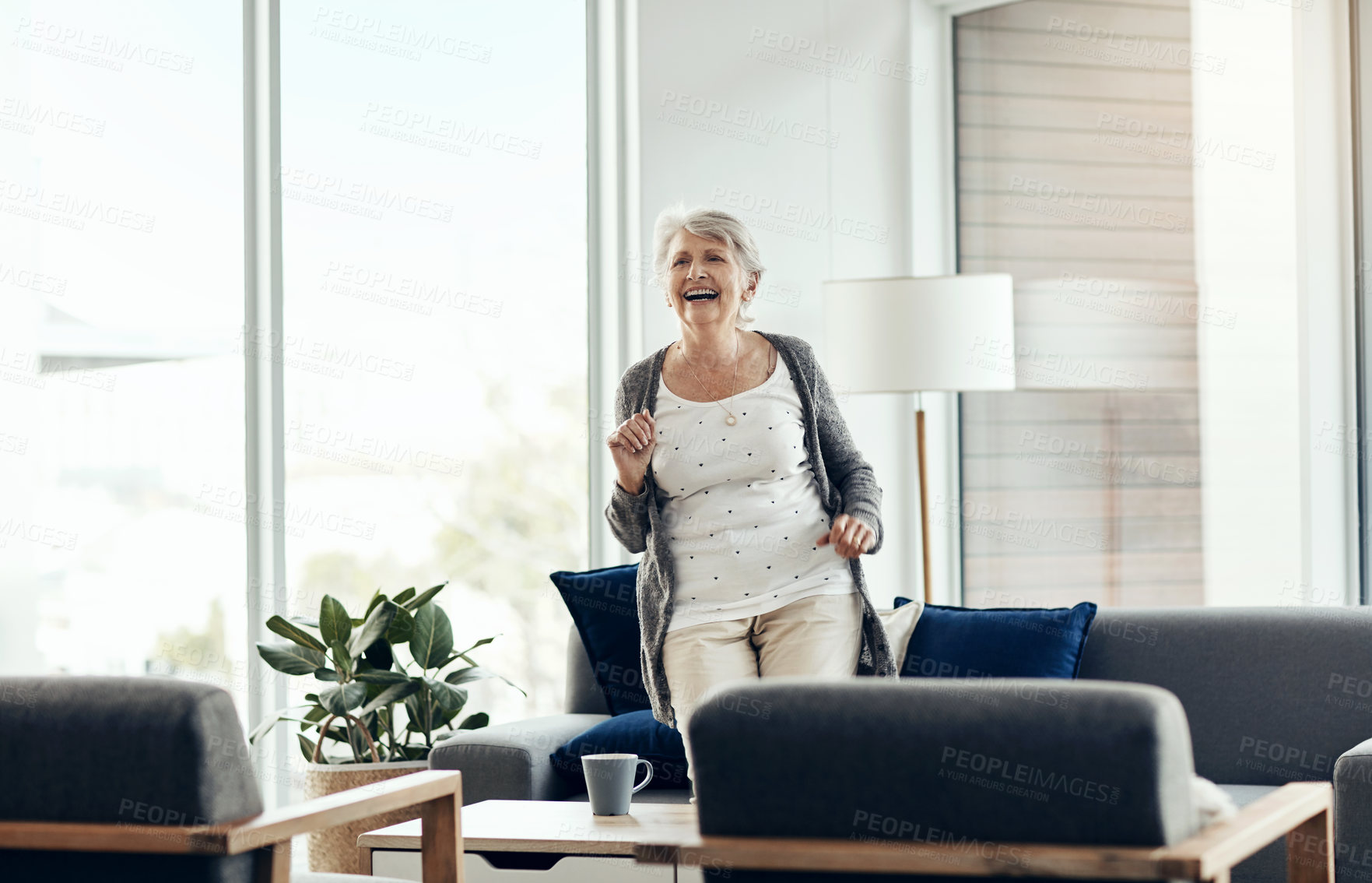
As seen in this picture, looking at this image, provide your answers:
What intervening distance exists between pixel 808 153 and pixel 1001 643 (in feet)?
7.33

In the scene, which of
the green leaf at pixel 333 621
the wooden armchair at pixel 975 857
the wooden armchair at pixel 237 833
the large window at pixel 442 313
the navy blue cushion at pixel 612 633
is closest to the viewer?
the wooden armchair at pixel 975 857

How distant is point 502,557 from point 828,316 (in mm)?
1270

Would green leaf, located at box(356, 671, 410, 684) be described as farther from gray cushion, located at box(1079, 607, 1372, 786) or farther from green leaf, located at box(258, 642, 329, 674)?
gray cushion, located at box(1079, 607, 1372, 786)

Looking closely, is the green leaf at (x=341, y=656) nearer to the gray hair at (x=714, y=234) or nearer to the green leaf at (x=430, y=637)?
the green leaf at (x=430, y=637)

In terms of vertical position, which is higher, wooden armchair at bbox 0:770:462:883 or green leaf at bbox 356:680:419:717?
wooden armchair at bbox 0:770:462:883

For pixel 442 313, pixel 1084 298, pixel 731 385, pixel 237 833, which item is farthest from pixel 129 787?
pixel 1084 298

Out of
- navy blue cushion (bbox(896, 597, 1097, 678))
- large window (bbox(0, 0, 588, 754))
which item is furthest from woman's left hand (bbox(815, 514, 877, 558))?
large window (bbox(0, 0, 588, 754))

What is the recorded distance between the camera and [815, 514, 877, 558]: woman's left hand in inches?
99.1

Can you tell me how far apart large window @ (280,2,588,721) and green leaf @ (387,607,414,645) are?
0.55 meters

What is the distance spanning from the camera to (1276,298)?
389 cm

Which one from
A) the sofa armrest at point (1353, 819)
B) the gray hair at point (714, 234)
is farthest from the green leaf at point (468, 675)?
the sofa armrest at point (1353, 819)

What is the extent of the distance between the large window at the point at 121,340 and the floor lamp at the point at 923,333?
175 centimetres

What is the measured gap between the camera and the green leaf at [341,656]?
3.18 meters

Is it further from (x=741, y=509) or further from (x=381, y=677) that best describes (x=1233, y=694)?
(x=381, y=677)
